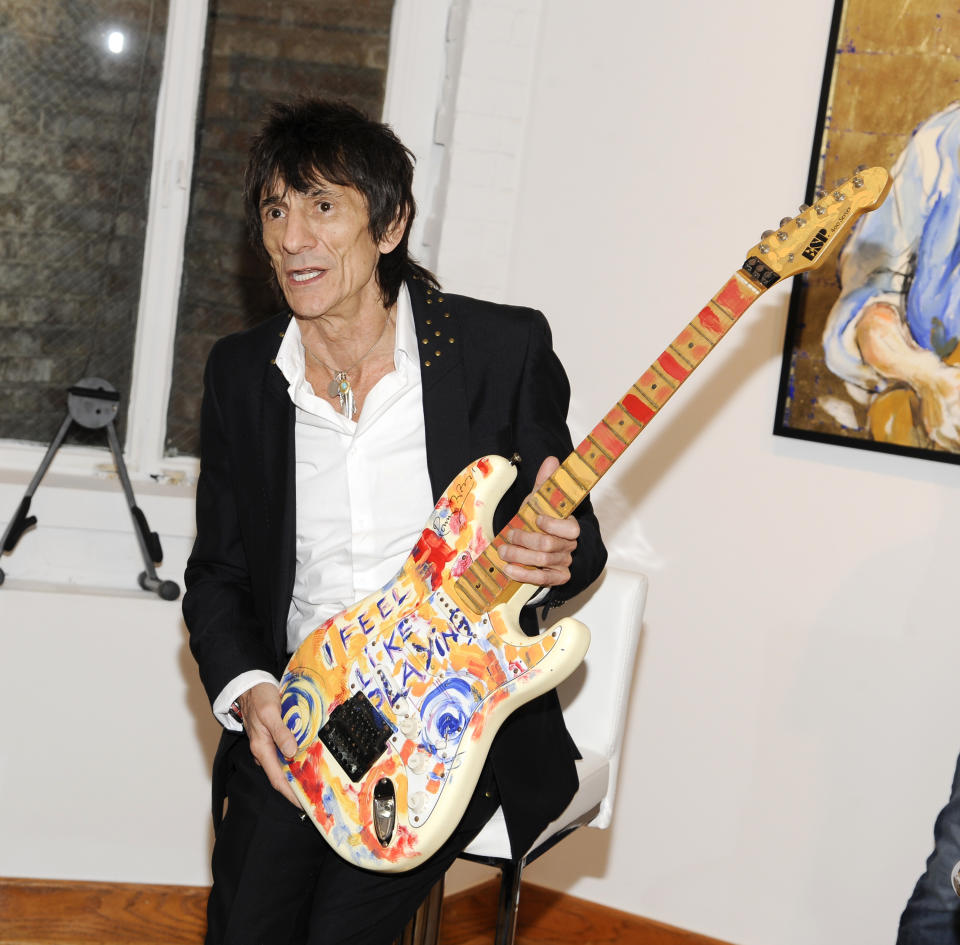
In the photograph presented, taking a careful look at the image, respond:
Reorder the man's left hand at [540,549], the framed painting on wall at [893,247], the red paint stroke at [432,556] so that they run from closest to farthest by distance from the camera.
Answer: the man's left hand at [540,549], the red paint stroke at [432,556], the framed painting on wall at [893,247]

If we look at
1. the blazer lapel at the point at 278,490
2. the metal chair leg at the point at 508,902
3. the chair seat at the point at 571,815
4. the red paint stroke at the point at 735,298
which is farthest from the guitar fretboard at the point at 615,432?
the metal chair leg at the point at 508,902

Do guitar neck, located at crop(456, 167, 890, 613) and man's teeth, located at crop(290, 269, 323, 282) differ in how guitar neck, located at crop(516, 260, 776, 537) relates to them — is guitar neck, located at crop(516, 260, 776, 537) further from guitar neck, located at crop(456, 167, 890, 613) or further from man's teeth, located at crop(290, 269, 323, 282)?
man's teeth, located at crop(290, 269, 323, 282)

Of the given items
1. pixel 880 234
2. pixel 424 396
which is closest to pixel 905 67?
pixel 880 234

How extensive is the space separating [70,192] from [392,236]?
126 centimetres

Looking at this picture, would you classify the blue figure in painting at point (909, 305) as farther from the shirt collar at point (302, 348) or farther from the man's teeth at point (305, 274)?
the man's teeth at point (305, 274)

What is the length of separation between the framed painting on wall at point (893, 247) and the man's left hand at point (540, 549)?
46.6 inches

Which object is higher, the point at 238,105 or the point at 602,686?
the point at 238,105

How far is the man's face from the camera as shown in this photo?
1.73 m

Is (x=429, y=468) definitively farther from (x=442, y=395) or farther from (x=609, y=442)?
(x=609, y=442)

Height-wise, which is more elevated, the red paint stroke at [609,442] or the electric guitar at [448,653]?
the red paint stroke at [609,442]

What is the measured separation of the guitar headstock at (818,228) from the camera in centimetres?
137

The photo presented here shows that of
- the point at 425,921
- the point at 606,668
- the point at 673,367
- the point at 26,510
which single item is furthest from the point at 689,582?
the point at 26,510

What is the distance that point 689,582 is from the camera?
267cm

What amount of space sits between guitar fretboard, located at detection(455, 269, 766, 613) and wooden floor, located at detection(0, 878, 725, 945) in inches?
55.6
